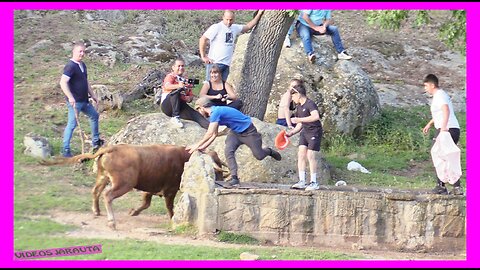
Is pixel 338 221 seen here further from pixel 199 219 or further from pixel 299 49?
pixel 299 49

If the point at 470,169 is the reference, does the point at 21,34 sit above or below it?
above

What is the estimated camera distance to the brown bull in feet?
36.7

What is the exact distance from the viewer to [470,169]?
12367 mm

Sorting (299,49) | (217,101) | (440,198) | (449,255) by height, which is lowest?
(449,255)

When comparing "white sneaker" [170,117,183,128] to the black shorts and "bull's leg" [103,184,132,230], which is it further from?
"bull's leg" [103,184,132,230]

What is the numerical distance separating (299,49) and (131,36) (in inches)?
188

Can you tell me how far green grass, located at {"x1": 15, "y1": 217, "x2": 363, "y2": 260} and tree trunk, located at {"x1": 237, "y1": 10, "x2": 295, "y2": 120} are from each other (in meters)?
5.42

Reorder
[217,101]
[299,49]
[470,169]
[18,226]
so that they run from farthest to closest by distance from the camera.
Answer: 1. [299,49]
2. [217,101]
3. [470,169]
4. [18,226]

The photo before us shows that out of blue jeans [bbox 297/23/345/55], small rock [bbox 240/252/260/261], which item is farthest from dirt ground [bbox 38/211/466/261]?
blue jeans [bbox 297/23/345/55]

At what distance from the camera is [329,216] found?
38.0 ft

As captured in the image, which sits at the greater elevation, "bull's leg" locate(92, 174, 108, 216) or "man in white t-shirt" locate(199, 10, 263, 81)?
"man in white t-shirt" locate(199, 10, 263, 81)

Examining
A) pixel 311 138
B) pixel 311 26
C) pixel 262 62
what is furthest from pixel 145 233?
pixel 311 26

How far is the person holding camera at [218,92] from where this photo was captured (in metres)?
13.4

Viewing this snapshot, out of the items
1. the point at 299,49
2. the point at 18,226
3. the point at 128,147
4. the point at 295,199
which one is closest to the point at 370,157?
the point at 299,49
